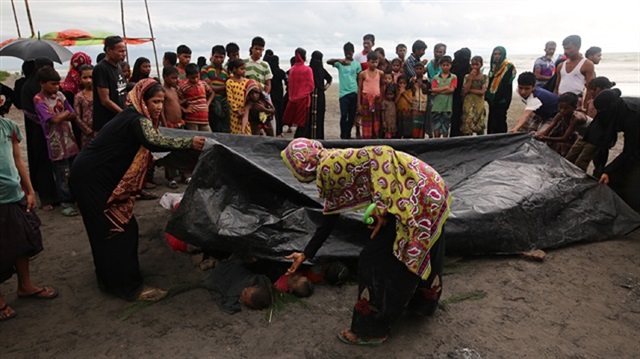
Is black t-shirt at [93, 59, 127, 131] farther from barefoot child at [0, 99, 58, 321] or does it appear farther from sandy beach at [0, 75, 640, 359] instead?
sandy beach at [0, 75, 640, 359]

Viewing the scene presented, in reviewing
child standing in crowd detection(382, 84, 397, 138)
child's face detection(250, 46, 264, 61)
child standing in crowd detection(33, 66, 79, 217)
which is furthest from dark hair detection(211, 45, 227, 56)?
child standing in crowd detection(382, 84, 397, 138)

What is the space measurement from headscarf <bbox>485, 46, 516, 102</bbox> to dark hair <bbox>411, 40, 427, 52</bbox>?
1.36 m

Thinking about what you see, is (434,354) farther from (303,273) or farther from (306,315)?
(303,273)

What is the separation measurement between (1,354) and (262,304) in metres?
1.57

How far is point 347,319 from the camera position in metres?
2.88

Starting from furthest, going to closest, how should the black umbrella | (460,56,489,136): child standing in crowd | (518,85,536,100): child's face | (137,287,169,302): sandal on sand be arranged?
1. the black umbrella
2. (460,56,489,136): child standing in crowd
3. (518,85,536,100): child's face
4. (137,287,169,302): sandal on sand

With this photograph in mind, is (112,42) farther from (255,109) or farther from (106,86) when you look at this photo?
(255,109)

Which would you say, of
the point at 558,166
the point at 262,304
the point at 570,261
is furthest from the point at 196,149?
the point at 558,166

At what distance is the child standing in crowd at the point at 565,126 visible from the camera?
4453mm

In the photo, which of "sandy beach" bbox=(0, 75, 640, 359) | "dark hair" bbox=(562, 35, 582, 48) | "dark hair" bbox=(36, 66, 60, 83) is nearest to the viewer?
"sandy beach" bbox=(0, 75, 640, 359)

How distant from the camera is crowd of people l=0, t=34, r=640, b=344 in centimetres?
243

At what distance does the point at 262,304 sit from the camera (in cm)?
297

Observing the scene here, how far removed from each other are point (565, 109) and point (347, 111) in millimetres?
4077

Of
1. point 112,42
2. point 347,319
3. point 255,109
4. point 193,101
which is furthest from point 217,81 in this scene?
point 347,319
